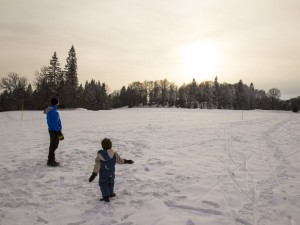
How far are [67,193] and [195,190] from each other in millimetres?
3333

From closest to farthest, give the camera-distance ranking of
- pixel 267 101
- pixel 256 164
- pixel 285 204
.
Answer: pixel 285 204 < pixel 256 164 < pixel 267 101

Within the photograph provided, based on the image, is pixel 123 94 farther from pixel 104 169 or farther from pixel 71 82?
pixel 104 169

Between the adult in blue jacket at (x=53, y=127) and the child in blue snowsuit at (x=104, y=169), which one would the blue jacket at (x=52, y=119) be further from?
the child in blue snowsuit at (x=104, y=169)

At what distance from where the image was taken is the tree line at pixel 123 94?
60250 millimetres

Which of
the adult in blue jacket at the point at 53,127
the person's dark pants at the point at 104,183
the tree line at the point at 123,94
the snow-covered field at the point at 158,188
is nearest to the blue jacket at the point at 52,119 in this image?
the adult in blue jacket at the point at 53,127

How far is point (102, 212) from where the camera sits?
5.29 meters

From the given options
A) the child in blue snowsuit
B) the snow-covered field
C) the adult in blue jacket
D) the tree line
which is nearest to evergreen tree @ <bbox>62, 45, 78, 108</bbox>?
the tree line

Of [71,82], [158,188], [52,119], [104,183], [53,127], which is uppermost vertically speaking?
[71,82]

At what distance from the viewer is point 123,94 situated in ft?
416

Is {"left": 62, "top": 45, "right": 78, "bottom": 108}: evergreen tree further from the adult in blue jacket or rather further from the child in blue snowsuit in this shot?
the child in blue snowsuit

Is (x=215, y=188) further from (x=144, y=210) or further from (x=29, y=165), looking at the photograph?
(x=29, y=165)

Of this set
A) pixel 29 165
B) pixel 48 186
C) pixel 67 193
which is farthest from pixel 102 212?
pixel 29 165

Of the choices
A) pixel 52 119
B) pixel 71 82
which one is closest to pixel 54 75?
pixel 71 82

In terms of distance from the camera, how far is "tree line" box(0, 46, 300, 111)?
2372 inches
